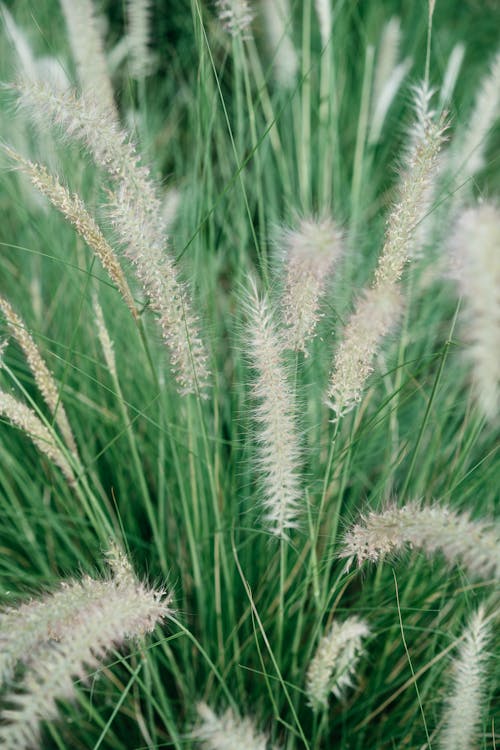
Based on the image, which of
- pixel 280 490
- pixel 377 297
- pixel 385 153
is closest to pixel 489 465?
pixel 280 490

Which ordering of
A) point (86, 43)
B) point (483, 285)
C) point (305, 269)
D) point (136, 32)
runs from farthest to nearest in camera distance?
point (136, 32) → point (86, 43) → point (305, 269) → point (483, 285)

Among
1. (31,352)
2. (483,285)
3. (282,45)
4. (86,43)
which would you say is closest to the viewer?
(483,285)

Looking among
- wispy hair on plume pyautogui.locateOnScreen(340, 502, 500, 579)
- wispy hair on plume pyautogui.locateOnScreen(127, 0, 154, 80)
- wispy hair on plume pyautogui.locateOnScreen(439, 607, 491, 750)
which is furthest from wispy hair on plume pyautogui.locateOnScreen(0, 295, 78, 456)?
wispy hair on plume pyautogui.locateOnScreen(127, 0, 154, 80)

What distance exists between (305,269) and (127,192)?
33cm

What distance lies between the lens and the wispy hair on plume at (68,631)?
84cm

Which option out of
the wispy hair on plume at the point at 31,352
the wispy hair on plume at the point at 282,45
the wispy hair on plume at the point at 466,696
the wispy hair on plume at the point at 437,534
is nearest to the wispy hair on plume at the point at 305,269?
the wispy hair on plume at the point at 437,534

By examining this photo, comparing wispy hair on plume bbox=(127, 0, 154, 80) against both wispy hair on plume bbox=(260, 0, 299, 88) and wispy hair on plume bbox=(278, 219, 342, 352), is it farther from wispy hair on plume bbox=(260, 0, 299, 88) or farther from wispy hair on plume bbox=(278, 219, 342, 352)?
wispy hair on plume bbox=(278, 219, 342, 352)

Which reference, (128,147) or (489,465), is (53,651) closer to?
(128,147)

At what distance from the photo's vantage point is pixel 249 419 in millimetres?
1213

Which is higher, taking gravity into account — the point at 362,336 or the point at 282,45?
the point at 282,45

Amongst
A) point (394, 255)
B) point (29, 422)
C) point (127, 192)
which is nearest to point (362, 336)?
point (394, 255)

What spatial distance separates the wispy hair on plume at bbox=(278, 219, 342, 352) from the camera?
0.89 metres

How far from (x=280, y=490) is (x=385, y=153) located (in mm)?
1592

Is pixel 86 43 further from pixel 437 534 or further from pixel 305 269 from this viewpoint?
pixel 437 534
